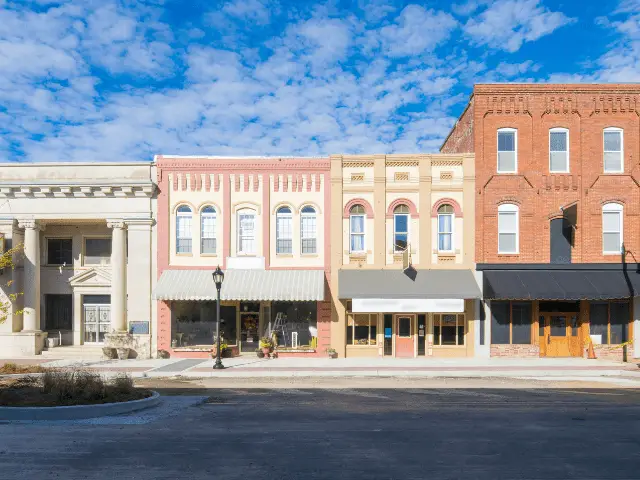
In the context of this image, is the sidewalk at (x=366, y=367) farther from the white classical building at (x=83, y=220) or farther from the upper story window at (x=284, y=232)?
the upper story window at (x=284, y=232)

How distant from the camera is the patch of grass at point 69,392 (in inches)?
488

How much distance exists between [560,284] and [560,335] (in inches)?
113

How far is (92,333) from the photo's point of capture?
26.7 meters

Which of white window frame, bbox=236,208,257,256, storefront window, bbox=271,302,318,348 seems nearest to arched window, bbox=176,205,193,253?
white window frame, bbox=236,208,257,256

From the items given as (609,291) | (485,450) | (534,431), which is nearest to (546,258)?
(609,291)

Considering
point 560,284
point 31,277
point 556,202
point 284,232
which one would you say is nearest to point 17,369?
point 31,277

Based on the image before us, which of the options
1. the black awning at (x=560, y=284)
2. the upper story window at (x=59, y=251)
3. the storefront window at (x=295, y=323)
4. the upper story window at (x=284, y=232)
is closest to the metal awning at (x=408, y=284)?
the black awning at (x=560, y=284)

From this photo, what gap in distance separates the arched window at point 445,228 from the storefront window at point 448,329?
3267mm

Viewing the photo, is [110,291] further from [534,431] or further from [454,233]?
[534,431]

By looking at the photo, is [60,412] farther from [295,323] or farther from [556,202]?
[556,202]

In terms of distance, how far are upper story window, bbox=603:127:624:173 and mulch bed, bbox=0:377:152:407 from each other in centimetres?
2283

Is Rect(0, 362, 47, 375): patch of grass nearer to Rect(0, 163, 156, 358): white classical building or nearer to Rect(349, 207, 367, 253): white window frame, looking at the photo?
Rect(0, 163, 156, 358): white classical building

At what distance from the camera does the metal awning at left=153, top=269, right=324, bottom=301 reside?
2361 centimetres

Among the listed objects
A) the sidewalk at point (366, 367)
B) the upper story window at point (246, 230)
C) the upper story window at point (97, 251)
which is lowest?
the sidewalk at point (366, 367)
